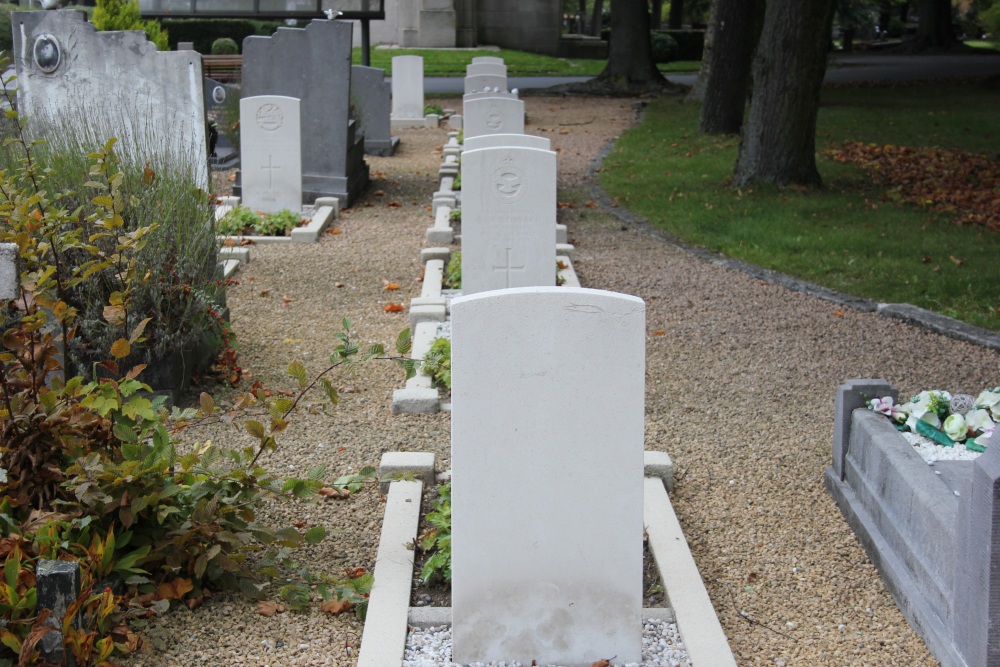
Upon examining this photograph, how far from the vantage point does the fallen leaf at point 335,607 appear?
3.97m

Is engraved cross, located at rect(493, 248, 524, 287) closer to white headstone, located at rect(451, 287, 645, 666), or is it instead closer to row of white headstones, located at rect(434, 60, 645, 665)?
row of white headstones, located at rect(434, 60, 645, 665)

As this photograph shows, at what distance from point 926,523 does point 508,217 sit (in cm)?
425

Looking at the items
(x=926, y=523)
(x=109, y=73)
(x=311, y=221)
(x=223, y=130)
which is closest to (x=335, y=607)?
(x=926, y=523)

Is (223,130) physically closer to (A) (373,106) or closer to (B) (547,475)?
(A) (373,106)

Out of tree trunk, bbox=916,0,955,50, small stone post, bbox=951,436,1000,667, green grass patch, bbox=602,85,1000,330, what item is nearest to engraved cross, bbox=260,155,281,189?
green grass patch, bbox=602,85,1000,330

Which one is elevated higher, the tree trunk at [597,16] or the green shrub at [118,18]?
the tree trunk at [597,16]

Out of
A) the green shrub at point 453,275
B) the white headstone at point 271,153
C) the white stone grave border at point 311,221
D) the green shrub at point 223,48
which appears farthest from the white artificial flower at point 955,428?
the green shrub at point 223,48

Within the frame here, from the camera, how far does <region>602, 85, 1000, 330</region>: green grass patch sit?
9031 mm

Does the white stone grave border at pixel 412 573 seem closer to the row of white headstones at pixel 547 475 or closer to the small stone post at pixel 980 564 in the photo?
the row of white headstones at pixel 547 475

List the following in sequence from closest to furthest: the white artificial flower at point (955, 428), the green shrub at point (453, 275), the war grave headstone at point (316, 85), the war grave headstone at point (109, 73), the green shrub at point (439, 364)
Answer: the white artificial flower at point (955, 428) → the green shrub at point (439, 364) → the green shrub at point (453, 275) → the war grave headstone at point (109, 73) → the war grave headstone at point (316, 85)

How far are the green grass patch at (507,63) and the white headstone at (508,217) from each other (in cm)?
2443

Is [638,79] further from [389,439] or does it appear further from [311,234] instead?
[389,439]

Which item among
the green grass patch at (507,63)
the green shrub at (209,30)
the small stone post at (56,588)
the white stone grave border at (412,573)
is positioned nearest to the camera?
the small stone post at (56,588)

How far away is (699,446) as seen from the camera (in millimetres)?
5723
